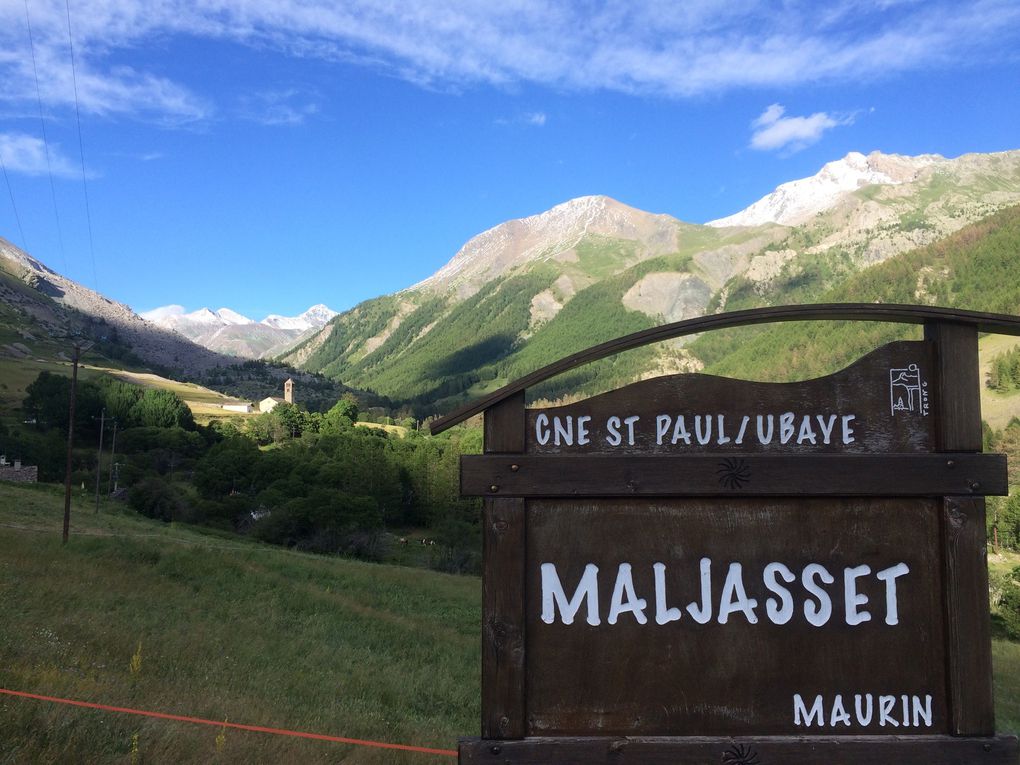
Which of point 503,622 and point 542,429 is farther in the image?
point 542,429

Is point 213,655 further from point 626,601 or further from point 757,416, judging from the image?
point 757,416

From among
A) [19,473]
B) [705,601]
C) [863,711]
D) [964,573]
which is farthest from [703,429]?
[19,473]

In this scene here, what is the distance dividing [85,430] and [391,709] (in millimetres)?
88658

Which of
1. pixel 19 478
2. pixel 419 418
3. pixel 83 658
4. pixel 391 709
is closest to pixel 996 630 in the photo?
pixel 391 709

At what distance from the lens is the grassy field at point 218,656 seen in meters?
5.68

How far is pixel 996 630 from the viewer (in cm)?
4881

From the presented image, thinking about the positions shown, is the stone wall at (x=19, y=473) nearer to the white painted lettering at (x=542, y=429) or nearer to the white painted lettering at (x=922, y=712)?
the white painted lettering at (x=542, y=429)

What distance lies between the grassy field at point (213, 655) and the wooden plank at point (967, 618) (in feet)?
14.4

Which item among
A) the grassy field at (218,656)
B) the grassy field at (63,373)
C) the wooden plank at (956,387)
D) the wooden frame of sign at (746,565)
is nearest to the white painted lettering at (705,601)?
the wooden frame of sign at (746,565)

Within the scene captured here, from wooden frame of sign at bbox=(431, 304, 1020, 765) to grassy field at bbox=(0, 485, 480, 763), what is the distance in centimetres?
349

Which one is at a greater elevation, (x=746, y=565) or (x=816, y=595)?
(x=746, y=565)

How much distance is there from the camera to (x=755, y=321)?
3449 millimetres

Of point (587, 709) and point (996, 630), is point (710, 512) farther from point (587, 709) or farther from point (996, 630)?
point (996, 630)

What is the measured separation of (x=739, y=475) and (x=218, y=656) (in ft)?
35.6
